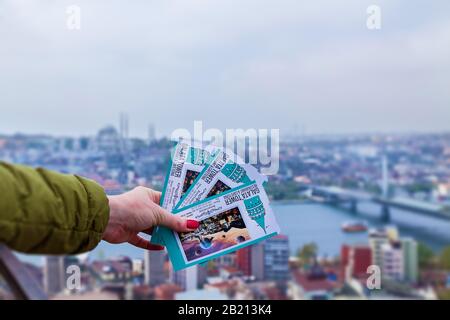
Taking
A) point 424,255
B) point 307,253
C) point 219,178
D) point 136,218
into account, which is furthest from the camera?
point 424,255

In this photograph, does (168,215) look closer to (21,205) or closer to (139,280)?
(21,205)

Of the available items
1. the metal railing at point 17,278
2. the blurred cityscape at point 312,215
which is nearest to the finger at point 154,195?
the metal railing at point 17,278

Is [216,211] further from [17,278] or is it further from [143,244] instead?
[17,278]

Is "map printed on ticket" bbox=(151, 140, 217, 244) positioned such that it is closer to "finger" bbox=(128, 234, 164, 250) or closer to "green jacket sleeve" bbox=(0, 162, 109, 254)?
"finger" bbox=(128, 234, 164, 250)

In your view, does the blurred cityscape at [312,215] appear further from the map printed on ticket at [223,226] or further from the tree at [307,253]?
the map printed on ticket at [223,226]

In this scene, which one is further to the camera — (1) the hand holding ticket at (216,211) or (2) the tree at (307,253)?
(2) the tree at (307,253)

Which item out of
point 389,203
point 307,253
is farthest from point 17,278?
point 389,203

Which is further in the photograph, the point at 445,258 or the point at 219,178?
the point at 445,258
